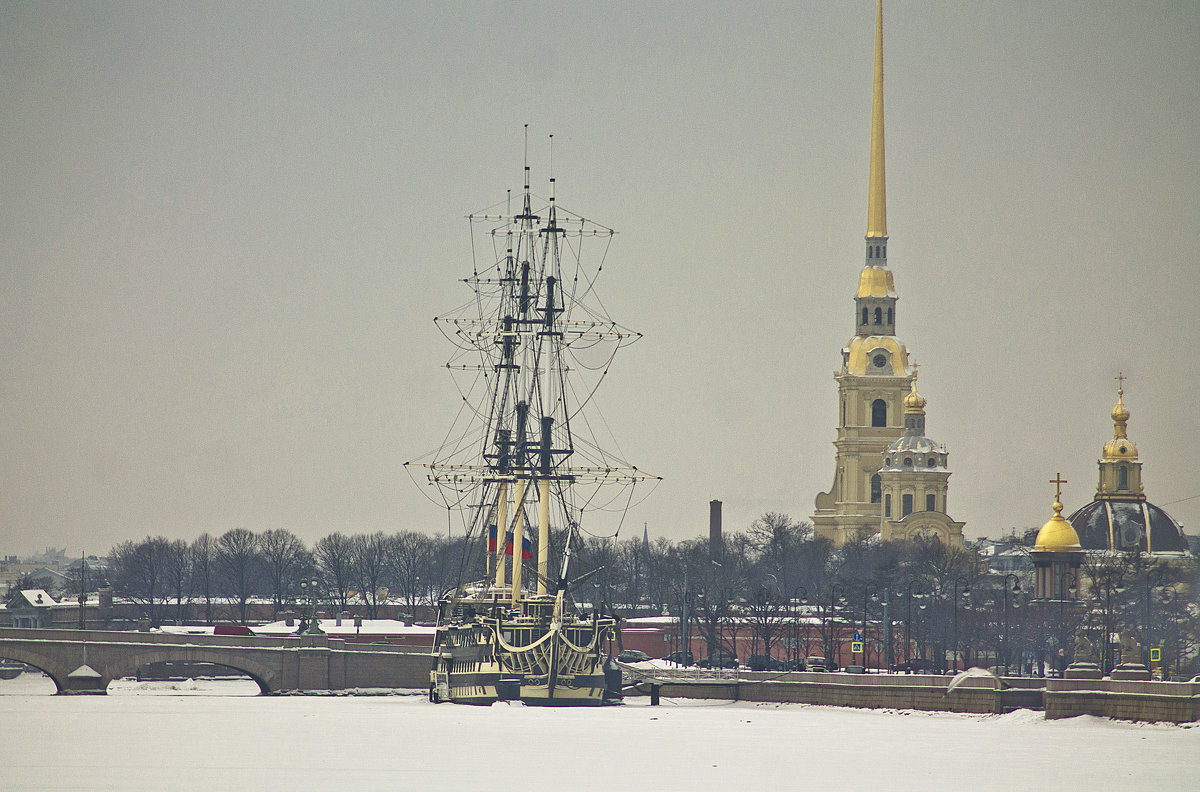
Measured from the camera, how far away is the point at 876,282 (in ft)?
531

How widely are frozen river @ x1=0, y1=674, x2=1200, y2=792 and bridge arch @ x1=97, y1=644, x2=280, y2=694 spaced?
59.5 ft

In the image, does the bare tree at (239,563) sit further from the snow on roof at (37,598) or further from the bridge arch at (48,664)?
the bridge arch at (48,664)

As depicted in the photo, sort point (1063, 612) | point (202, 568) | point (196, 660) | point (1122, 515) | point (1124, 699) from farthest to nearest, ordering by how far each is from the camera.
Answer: point (202, 568) → point (1122, 515) → point (1063, 612) → point (196, 660) → point (1124, 699)

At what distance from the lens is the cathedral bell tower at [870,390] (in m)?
161

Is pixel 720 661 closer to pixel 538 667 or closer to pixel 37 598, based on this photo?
pixel 538 667

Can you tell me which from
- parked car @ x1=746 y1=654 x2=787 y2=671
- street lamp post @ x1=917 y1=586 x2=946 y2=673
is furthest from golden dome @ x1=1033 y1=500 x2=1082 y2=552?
parked car @ x1=746 y1=654 x2=787 y2=671

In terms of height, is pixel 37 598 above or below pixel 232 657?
above

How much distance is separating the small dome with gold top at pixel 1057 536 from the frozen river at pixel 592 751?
5319 centimetres

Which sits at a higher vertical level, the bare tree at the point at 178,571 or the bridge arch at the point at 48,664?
the bare tree at the point at 178,571

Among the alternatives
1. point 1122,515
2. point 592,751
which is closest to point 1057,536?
point 1122,515

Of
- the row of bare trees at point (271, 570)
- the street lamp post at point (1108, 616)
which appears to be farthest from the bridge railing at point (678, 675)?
the row of bare trees at point (271, 570)

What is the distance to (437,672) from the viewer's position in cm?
8600

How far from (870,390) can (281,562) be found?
139ft

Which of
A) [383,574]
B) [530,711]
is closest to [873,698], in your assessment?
[530,711]
